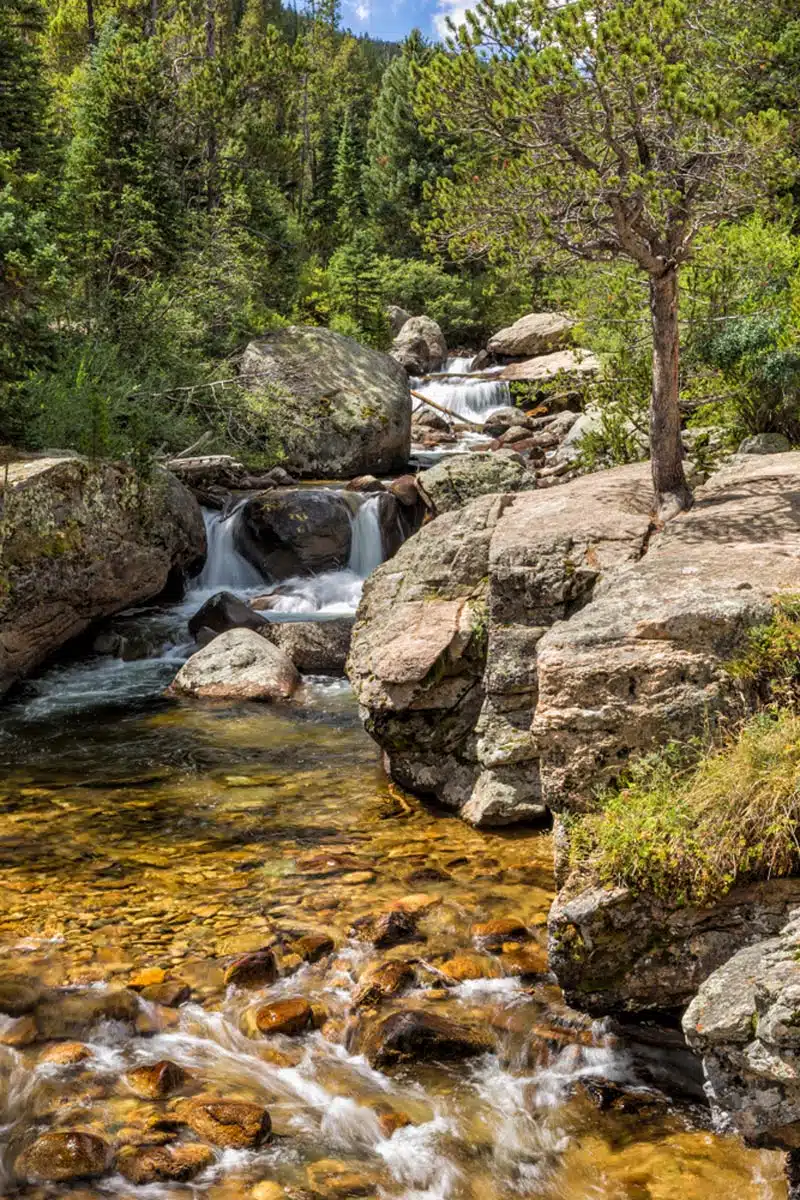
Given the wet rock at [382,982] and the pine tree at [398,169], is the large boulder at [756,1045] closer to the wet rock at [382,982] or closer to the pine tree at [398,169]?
the wet rock at [382,982]

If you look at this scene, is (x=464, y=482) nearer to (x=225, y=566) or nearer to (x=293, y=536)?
(x=293, y=536)

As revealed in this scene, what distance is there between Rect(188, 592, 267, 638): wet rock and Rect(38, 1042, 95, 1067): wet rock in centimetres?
825

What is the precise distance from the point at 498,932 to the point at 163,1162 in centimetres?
238

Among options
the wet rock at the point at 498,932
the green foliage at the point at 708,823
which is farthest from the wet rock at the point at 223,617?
the green foliage at the point at 708,823

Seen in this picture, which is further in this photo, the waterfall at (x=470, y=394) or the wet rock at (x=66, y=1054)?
the waterfall at (x=470, y=394)

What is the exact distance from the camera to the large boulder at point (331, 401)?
1919 centimetres

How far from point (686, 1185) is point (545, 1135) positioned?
649mm

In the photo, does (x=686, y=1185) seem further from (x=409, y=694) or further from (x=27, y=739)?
(x=27, y=739)

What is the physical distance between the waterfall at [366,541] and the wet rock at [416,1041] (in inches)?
426

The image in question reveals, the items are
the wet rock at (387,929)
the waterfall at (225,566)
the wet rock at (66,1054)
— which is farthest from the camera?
the waterfall at (225,566)

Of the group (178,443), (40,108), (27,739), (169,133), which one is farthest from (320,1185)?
(169,133)

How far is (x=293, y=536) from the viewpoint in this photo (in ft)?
50.9

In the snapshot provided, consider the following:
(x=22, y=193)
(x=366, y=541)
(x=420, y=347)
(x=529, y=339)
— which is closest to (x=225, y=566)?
(x=366, y=541)

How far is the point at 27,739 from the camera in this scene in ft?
31.7
